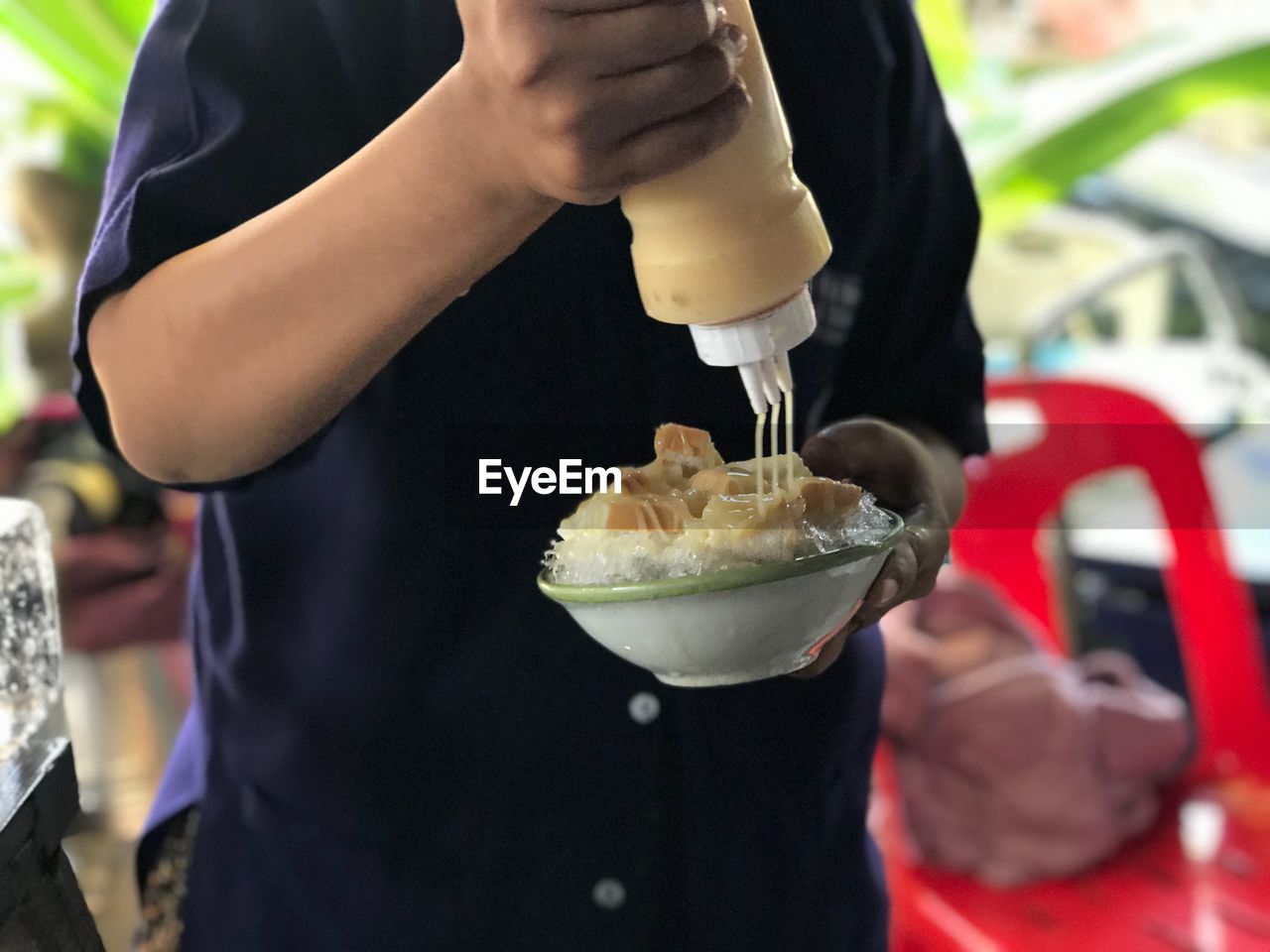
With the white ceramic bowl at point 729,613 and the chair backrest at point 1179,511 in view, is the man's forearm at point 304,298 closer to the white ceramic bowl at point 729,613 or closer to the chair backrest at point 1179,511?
the white ceramic bowl at point 729,613

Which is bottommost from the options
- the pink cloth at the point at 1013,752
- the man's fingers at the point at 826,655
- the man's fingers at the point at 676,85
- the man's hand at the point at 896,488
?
the pink cloth at the point at 1013,752

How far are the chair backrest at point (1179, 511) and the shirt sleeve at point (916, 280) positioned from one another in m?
0.58

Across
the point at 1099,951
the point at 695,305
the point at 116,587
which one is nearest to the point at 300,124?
the point at 695,305

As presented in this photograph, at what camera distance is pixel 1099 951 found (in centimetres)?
96

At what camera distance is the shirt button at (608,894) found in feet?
1.74

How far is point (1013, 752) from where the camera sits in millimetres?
1155

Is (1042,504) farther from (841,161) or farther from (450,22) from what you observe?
(450,22)

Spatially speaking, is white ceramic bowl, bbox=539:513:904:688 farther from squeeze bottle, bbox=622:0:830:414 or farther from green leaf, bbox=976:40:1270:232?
green leaf, bbox=976:40:1270:232

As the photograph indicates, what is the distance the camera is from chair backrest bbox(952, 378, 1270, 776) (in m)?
1.17

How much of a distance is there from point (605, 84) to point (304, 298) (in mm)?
117

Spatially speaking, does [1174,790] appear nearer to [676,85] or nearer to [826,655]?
[826,655]

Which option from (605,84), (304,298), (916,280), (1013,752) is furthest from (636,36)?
(1013,752)

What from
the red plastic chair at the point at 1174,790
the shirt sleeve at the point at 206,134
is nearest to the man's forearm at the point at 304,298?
the shirt sleeve at the point at 206,134

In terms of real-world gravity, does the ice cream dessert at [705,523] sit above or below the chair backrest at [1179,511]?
above
